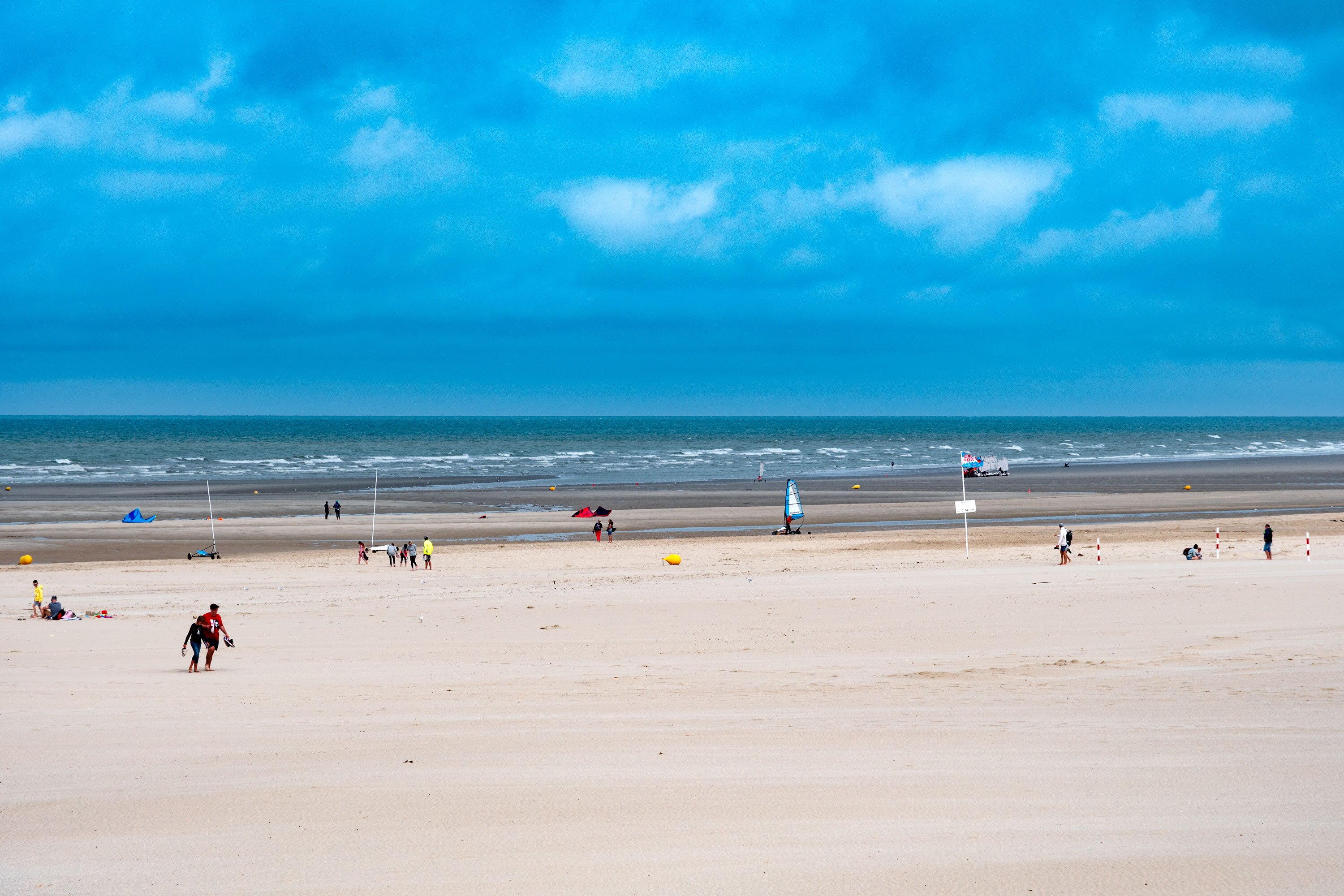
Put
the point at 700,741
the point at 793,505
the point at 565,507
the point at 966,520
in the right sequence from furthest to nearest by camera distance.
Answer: the point at 565,507 → the point at 793,505 → the point at 966,520 → the point at 700,741

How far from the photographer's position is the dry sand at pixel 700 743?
827 centimetres

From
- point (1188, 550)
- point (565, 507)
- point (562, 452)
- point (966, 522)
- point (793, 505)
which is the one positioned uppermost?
point (562, 452)

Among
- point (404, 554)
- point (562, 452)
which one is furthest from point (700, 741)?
point (562, 452)

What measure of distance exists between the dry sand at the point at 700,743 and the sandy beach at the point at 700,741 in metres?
0.05

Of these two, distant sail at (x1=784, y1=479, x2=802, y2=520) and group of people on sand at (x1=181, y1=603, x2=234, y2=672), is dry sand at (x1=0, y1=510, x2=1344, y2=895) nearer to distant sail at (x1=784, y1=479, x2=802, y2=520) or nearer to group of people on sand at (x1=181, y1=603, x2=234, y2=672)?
group of people on sand at (x1=181, y1=603, x2=234, y2=672)

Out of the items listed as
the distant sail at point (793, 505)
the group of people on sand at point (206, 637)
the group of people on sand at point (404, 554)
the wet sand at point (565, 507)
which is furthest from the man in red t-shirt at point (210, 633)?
the distant sail at point (793, 505)

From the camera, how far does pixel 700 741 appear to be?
11.8 m

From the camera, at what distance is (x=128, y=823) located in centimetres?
928

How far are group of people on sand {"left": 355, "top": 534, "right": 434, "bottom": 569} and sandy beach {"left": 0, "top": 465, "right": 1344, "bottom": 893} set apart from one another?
640 centimetres

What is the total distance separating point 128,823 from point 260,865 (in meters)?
1.87

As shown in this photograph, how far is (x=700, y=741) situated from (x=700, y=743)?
0.33 ft

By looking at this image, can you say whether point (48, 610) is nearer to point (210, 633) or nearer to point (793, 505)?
point (210, 633)

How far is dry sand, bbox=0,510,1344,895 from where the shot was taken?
8266mm

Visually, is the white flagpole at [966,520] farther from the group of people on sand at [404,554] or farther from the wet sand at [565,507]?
the group of people on sand at [404,554]
